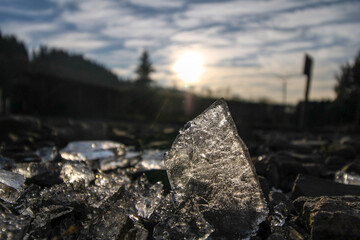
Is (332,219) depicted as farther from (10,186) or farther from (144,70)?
(144,70)

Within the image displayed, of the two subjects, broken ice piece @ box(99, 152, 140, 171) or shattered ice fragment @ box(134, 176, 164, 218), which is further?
broken ice piece @ box(99, 152, 140, 171)

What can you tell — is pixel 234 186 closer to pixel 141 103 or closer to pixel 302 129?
pixel 302 129

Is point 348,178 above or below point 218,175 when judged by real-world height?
below

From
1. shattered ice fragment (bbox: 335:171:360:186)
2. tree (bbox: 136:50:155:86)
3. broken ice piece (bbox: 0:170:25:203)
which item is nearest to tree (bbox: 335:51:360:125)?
shattered ice fragment (bbox: 335:171:360:186)

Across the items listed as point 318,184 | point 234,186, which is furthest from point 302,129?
point 234,186

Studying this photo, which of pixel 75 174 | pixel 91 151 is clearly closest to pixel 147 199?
pixel 75 174

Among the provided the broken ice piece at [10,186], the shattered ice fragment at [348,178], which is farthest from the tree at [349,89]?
the broken ice piece at [10,186]

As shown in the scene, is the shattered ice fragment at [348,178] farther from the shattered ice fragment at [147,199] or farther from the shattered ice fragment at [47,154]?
the shattered ice fragment at [47,154]

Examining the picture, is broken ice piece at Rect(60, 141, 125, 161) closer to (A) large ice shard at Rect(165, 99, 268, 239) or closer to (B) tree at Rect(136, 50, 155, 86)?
(A) large ice shard at Rect(165, 99, 268, 239)
